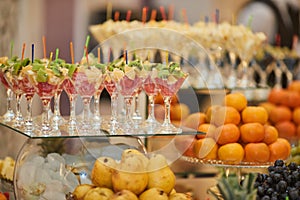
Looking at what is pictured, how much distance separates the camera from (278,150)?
9.00 feet

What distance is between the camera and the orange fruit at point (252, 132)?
108 inches

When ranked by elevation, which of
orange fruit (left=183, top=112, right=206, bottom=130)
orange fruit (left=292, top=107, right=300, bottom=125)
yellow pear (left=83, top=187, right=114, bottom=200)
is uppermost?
orange fruit (left=183, top=112, right=206, bottom=130)

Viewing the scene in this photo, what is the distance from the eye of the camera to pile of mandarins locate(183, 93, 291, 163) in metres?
2.69

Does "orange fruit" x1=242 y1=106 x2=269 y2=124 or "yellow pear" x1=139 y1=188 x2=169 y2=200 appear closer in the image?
"yellow pear" x1=139 y1=188 x2=169 y2=200

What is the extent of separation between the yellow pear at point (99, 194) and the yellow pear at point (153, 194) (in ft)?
0.36

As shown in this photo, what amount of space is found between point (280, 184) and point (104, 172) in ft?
1.98

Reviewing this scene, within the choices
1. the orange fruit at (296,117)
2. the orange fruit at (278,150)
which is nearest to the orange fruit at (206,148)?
the orange fruit at (278,150)

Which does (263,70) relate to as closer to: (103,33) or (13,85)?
(103,33)

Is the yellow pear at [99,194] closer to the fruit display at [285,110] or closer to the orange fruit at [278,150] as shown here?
the orange fruit at [278,150]

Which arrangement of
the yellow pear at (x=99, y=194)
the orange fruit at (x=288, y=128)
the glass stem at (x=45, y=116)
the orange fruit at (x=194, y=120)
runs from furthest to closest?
the orange fruit at (x=288, y=128)
the orange fruit at (x=194, y=120)
the glass stem at (x=45, y=116)
the yellow pear at (x=99, y=194)

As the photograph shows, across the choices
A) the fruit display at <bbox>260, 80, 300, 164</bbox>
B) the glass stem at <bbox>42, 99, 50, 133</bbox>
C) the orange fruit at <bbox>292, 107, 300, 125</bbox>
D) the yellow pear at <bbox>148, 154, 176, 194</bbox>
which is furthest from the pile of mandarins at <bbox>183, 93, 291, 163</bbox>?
the orange fruit at <bbox>292, 107, 300, 125</bbox>

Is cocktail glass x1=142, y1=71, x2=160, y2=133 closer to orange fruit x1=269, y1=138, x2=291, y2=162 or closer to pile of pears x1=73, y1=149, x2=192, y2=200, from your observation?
pile of pears x1=73, y1=149, x2=192, y2=200

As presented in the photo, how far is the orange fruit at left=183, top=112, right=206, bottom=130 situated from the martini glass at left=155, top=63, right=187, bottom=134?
0.34 ft

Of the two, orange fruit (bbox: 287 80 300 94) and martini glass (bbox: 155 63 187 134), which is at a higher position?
martini glass (bbox: 155 63 187 134)
